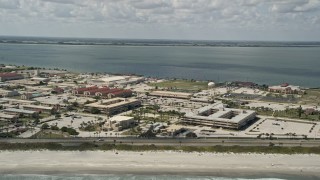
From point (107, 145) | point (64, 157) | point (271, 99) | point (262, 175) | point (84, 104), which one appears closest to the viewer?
point (262, 175)

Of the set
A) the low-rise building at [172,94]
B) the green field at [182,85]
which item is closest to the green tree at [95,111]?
the low-rise building at [172,94]

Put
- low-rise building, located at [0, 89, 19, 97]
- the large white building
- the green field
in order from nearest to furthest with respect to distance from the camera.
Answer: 1. the large white building
2. low-rise building, located at [0, 89, 19, 97]
3. the green field

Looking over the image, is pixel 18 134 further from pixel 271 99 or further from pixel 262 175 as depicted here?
pixel 271 99

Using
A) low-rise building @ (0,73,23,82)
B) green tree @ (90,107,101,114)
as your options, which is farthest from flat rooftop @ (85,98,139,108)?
low-rise building @ (0,73,23,82)

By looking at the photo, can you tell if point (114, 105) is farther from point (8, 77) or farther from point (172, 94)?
point (8, 77)

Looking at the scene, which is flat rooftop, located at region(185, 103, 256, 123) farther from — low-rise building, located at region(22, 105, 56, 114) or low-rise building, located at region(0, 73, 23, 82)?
low-rise building, located at region(0, 73, 23, 82)

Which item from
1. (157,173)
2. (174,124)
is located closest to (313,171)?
(157,173)
